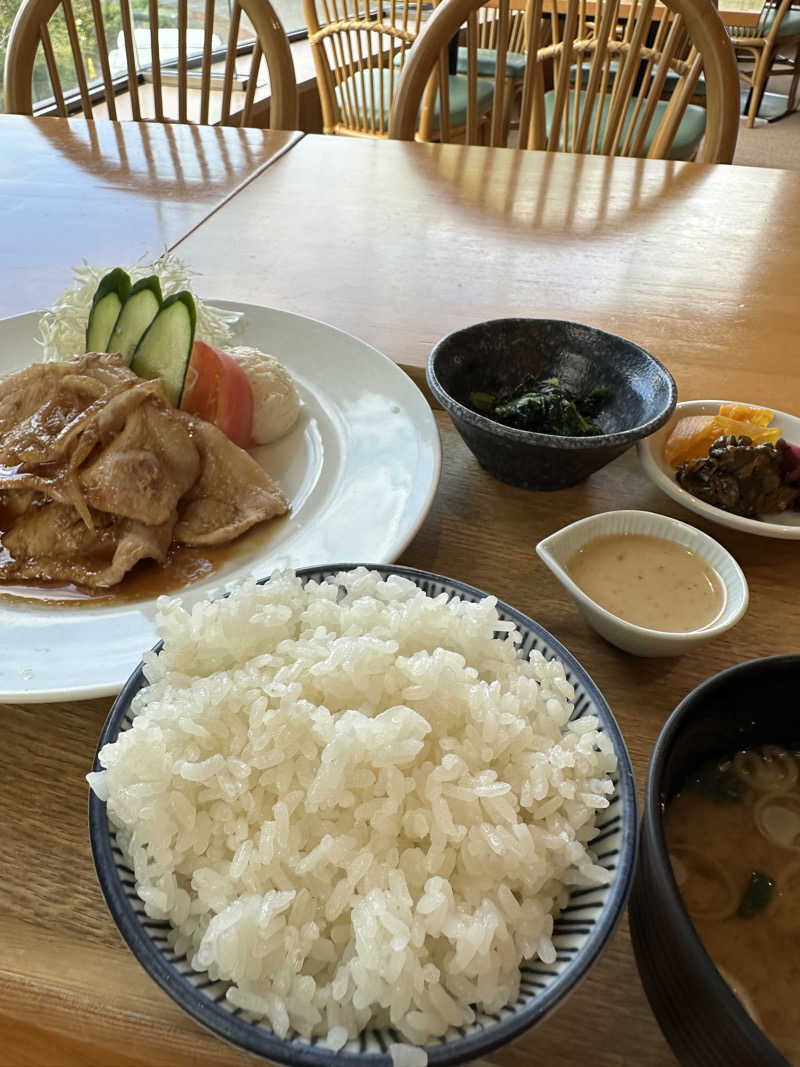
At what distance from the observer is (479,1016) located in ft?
2.08

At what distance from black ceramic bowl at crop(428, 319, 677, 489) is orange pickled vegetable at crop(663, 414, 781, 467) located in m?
0.11

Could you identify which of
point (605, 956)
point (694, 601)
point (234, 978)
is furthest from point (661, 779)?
point (694, 601)

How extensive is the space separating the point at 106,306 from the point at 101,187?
128 cm

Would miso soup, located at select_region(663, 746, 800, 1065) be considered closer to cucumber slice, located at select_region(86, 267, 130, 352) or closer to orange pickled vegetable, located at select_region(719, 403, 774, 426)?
orange pickled vegetable, located at select_region(719, 403, 774, 426)

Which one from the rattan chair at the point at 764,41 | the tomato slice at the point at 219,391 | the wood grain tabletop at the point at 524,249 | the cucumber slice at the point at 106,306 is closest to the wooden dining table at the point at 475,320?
the wood grain tabletop at the point at 524,249

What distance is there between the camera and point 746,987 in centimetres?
68

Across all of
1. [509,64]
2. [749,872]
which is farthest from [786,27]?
[749,872]

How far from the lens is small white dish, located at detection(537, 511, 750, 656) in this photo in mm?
1064

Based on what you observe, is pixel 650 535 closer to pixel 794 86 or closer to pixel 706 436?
pixel 706 436

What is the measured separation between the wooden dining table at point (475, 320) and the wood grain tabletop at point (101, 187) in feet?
0.12

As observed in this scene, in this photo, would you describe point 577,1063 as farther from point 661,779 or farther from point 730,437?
point 730,437

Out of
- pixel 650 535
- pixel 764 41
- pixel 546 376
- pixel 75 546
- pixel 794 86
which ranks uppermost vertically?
pixel 764 41

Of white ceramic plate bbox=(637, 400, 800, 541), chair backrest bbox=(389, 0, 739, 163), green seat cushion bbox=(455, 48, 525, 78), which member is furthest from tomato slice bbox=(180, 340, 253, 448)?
green seat cushion bbox=(455, 48, 525, 78)

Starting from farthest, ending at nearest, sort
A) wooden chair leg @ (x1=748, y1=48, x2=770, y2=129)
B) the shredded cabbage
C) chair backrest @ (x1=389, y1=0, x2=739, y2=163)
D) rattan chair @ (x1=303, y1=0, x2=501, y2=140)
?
wooden chair leg @ (x1=748, y1=48, x2=770, y2=129)
rattan chair @ (x1=303, y1=0, x2=501, y2=140)
chair backrest @ (x1=389, y1=0, x2=739, y2=163)
the shredded cabbage
